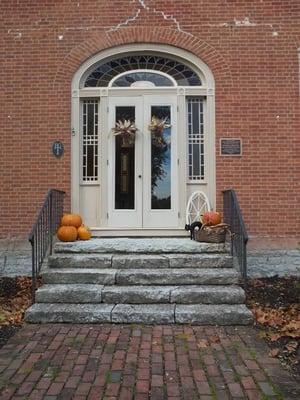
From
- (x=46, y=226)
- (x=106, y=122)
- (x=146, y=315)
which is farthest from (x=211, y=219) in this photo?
(x=106, y=122)

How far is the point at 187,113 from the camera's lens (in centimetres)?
872

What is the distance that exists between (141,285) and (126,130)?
3.12 m

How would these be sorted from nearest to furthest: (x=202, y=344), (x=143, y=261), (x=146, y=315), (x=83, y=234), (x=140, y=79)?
(x=202, y=344) → (x=146, y=315) → (x=143, y=261) → (x=83, y=234) → (x=140, y=79)

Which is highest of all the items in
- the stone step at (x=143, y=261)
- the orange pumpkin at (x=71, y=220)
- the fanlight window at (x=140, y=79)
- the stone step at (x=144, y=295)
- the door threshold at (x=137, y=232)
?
the fanlight window at (x=140, y=79)

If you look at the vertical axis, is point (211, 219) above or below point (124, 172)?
below

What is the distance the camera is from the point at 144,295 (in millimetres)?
6152

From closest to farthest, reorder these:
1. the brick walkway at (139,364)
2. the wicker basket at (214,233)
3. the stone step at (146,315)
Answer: the brick walkway at (139,364) → the stone step at (146,315) → the wicker basket at (214,233)

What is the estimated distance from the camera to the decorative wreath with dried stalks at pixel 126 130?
848 cm

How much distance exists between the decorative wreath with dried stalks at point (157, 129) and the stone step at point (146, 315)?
3.58 metres

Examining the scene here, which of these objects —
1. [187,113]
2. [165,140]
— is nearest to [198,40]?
[187,113]

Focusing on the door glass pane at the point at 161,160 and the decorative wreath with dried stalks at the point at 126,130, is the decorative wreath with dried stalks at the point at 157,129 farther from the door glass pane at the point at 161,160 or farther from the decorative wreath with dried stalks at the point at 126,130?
the decorative wreath with dried stalks at the point at 126,130

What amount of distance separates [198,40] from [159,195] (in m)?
2.84

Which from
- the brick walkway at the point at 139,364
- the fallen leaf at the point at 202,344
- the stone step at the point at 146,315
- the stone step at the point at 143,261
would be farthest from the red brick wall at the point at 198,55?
the fallen leaf at the point at 202,344

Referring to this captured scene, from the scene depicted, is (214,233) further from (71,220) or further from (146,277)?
(71,220)
